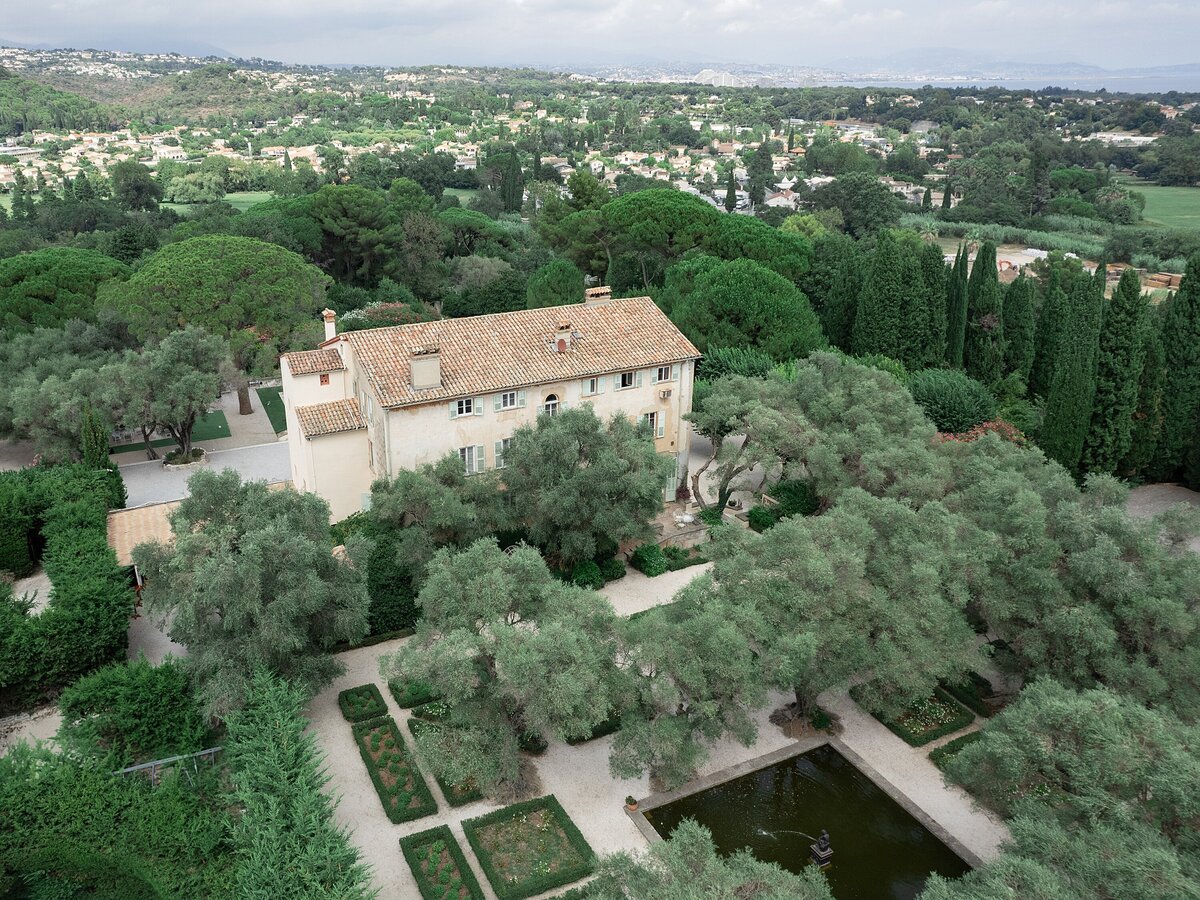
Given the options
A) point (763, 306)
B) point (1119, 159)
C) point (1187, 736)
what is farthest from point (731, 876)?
point (1119, 159)

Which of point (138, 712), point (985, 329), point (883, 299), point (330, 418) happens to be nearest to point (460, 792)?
point (138, 712)

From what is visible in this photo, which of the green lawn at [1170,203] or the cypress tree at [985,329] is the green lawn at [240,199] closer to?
the cypress tree at [985,329]

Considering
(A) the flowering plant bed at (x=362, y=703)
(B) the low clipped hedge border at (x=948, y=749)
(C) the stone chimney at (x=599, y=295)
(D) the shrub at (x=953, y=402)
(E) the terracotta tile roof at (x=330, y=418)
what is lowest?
(A) the flowering plant bed at (x=362, y=703)

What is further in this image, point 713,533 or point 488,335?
point 488,335

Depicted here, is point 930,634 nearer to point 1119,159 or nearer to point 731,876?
point 731,876

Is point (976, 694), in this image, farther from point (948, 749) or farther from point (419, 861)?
point (419, 861)

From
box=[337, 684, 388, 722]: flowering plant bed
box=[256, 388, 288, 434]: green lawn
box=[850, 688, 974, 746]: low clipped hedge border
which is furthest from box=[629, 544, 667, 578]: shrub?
box=[256, 388, 288, 434]: green lawn

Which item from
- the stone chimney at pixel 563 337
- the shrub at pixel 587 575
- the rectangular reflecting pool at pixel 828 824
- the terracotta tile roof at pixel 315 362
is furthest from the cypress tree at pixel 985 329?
the terracotta tile roof at pixel 315 362
